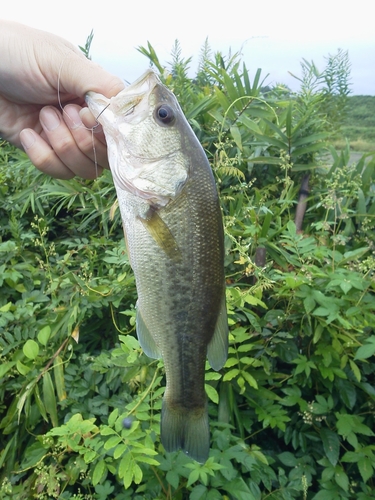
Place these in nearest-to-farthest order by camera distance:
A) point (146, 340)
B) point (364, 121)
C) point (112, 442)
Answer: point (146, 340), point (112, 442), point (364, 121)

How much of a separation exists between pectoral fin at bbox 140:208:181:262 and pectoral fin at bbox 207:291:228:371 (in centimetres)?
21

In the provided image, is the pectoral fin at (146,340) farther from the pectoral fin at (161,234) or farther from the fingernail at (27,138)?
the fingernail at (27,138)

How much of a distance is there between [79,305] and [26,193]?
1608 millimetres

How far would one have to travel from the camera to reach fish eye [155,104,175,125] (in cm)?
127

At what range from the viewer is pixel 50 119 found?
1.54 m

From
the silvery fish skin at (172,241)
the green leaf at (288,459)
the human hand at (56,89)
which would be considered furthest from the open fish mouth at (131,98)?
the green leaf at (288,459)

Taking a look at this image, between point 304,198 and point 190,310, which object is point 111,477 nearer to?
point 190,310

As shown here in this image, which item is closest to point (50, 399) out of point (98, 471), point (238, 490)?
point (98, 471)

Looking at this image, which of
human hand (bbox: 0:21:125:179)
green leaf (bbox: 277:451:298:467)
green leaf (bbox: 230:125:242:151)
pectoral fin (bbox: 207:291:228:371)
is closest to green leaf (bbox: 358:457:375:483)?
green leaf (bbox: 277:451:298:467)

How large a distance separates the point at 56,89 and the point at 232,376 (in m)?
1.37

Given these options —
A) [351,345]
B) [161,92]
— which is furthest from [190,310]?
[351,345]

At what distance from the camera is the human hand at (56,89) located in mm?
1396

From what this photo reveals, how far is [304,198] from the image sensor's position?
8.95 feet

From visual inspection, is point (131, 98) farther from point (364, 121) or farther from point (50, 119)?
point (364, 121)
